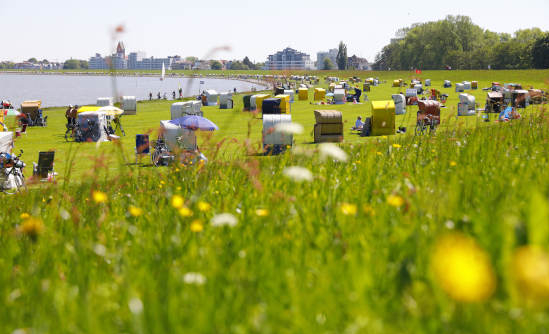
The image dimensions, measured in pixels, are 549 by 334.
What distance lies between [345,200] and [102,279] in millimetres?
2011

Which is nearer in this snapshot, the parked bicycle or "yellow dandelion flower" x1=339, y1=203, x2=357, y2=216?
"yellow dandelion flower" x1=339, y1=203, x2=357, y2=216

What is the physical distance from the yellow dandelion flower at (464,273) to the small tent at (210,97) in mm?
52351

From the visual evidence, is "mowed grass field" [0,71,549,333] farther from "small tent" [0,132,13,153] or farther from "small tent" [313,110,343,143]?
"small tent" [313,110,343,143]

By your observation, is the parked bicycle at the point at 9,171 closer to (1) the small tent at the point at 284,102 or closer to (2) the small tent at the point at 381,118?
(2) the small tent at the point at 381,118

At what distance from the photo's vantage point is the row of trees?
11162 cm

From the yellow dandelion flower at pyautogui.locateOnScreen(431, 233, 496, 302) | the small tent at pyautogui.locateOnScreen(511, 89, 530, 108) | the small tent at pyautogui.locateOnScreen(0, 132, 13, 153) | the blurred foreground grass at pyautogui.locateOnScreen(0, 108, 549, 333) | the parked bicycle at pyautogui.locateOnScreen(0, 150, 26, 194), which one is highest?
the small tent at pyautogui.locateOnScreen(511, 89, 530, 108)

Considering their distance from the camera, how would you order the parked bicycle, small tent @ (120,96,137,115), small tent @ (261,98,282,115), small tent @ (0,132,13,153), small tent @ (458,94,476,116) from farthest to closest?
→ small tent @ (120,96,137,115), small tent @ (261,98,282,115), small tent @ (458,94,476,116), small tent @ (0,132,13,153), the parked bicycle

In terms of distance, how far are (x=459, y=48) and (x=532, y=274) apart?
13983 centimetres

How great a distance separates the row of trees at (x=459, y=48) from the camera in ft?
366

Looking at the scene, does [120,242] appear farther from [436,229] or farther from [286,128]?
[436,229]

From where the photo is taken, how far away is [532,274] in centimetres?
150

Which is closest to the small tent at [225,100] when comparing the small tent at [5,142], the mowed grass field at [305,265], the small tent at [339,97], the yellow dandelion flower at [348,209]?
the small tent at [339,97]

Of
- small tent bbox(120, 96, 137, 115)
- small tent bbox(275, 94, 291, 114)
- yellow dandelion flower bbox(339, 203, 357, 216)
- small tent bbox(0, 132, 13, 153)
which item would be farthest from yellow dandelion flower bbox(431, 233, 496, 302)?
small tent bbox(120, 96, 137, 115)

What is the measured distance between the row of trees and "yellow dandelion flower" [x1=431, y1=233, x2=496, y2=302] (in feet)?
381
